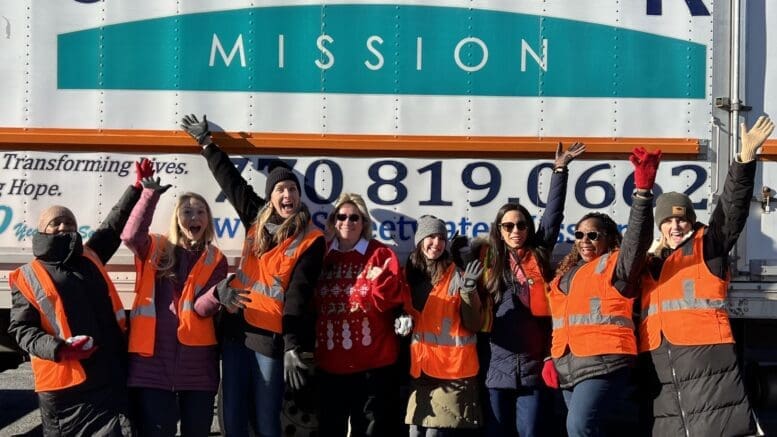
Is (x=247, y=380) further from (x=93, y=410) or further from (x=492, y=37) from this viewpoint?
(x=492, y=37)

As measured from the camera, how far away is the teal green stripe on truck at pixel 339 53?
4953mm

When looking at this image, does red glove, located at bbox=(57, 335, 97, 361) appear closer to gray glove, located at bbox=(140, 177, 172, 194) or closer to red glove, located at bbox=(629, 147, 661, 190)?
gray glove, located at bbox=(140, 177, 172, 194)

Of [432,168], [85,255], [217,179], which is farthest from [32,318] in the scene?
[432,168]

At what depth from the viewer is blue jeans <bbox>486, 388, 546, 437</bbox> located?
442cm

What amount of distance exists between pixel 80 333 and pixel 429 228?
174cm

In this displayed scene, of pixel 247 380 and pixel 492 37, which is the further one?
pixel 492 37

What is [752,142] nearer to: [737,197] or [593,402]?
[737,197]

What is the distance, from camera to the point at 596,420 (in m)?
4.20

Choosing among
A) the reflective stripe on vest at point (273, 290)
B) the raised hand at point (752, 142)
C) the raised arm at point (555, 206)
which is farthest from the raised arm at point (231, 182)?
the raised hand at point (752, 142)

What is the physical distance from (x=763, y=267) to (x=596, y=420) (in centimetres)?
144

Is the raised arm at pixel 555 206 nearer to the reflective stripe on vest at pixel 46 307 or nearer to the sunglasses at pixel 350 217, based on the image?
the sunglasses at pixel 350 217

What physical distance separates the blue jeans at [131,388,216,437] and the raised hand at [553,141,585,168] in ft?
7.02

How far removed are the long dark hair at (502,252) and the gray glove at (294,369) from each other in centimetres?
101

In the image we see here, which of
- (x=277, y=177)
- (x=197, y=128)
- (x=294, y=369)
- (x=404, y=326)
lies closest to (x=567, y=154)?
(x=404, y=326)
